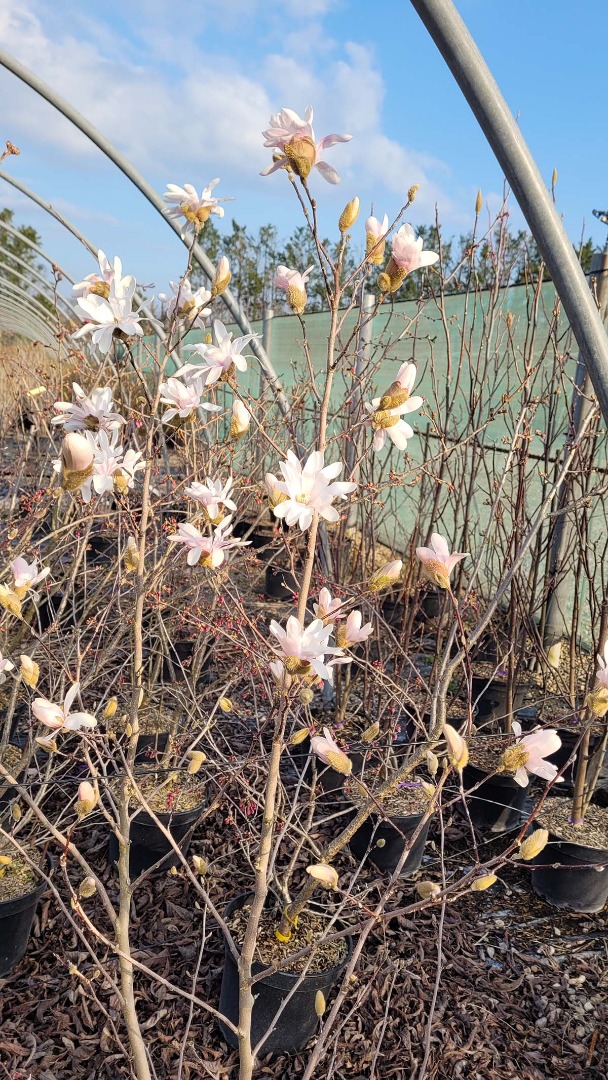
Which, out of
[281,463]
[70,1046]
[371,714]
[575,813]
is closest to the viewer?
[281,463]

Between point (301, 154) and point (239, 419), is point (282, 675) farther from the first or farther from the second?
point (301, 154)

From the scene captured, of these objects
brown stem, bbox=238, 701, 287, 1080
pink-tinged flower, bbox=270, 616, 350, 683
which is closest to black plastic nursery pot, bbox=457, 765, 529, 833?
brown stem, bbox=238, 701, 287, 1080

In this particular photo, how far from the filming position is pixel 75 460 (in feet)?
3.61

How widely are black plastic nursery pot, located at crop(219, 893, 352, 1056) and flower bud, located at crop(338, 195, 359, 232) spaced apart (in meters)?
1.47

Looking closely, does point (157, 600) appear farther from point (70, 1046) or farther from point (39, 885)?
point (70, 1046)

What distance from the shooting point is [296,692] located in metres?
1.21

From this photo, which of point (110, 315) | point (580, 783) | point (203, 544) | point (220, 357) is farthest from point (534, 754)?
point (580, 783)

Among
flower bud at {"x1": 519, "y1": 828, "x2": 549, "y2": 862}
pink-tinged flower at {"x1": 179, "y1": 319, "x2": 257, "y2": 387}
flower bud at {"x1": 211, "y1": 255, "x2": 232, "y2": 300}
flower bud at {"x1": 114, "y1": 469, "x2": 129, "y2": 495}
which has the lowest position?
flower bud at {"x1": 519, "y1": 828, "x2": 549, "y2": 862}

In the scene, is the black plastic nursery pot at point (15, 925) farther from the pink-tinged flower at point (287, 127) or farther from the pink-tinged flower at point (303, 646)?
the pink-tinged flower at point (287, 127)

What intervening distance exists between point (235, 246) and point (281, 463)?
1299 cm

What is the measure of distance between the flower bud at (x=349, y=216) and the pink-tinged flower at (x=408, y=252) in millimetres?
79

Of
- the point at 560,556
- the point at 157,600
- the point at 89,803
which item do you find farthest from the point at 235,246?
the point at 89,803

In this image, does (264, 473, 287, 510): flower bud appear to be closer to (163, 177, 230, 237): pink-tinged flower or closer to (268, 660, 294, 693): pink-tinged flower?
(268, 660, 294, 693): pink-tinged flower

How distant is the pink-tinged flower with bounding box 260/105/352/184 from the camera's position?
1.12m
